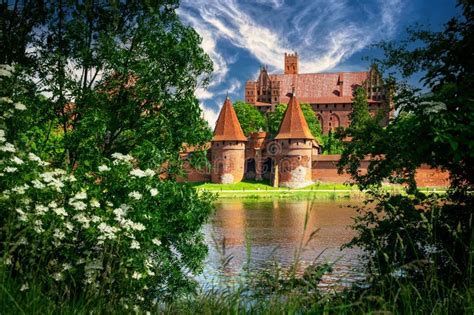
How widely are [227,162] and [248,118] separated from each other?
13.3 metres

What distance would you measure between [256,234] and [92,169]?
11321mm

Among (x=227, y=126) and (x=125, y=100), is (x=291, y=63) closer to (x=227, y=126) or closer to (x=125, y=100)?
(x=227, y=126)

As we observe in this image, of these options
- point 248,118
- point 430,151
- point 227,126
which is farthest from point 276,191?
point 430,151

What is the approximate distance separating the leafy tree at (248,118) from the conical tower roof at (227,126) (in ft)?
33.0

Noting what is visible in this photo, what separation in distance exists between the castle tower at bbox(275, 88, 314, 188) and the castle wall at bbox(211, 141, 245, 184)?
12.6ft

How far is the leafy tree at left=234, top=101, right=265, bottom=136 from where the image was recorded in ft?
193

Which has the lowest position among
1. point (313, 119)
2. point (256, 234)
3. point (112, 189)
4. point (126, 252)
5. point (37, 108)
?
point (256, 234)

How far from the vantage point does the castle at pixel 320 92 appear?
67.4 metres

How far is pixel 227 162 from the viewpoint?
47188 mm

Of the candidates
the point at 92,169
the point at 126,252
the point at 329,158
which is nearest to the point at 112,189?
the point at 126,252

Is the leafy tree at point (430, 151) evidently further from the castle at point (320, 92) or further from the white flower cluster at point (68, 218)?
the castle at point (320, 92)

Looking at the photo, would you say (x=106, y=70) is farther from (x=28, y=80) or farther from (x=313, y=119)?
(x=313, y=119)

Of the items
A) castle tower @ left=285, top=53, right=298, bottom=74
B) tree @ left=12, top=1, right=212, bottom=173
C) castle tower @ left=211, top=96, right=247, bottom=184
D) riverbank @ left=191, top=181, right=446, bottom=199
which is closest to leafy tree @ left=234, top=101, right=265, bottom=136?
castle tower @ left=211, top=96, right=247, bottom=184

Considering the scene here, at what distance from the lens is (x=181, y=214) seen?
22.0 ft
